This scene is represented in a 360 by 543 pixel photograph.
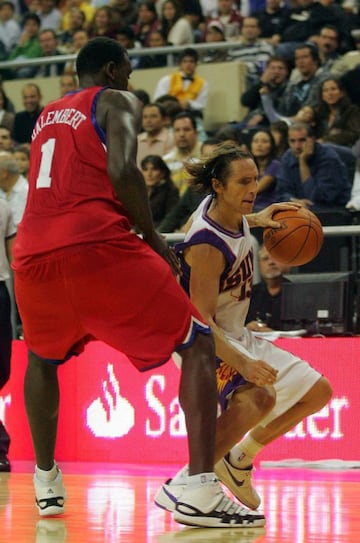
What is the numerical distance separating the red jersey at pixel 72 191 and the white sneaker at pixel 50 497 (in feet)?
3.29

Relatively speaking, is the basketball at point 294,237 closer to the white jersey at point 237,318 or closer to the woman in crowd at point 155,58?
the white jersey at point 237,318

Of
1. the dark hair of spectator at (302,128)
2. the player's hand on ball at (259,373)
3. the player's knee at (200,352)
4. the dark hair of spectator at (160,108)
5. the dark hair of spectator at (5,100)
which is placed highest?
the dark hair of spectator at (5,100)

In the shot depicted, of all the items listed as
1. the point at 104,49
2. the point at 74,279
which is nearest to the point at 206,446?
the point at 74,279

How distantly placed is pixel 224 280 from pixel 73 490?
5.32 ft

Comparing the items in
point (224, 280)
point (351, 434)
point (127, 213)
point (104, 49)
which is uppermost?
point (104, 49)

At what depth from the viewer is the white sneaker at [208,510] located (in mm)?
4164

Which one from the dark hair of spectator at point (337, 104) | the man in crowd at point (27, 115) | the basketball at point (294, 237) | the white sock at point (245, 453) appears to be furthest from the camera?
the man in crowd at point (27, 115)

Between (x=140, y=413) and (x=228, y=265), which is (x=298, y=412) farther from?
(x=140, y=413)

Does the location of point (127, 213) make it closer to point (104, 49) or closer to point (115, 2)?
point (104, 49)

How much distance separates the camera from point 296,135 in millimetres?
9820

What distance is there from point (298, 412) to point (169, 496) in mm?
947

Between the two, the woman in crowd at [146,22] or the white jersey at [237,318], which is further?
the woman in crowd at [146,22]

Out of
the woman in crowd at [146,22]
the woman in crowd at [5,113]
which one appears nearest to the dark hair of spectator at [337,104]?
the woman in crowd at [146,22]

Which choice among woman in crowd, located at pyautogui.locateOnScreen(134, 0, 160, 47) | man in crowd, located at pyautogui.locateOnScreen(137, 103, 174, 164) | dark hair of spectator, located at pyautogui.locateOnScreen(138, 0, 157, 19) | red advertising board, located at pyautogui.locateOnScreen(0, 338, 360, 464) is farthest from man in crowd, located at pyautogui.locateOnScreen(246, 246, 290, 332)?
dark hair of spectator, located at pyautogui.locateOnScreen(138, 0, 157, 19)
